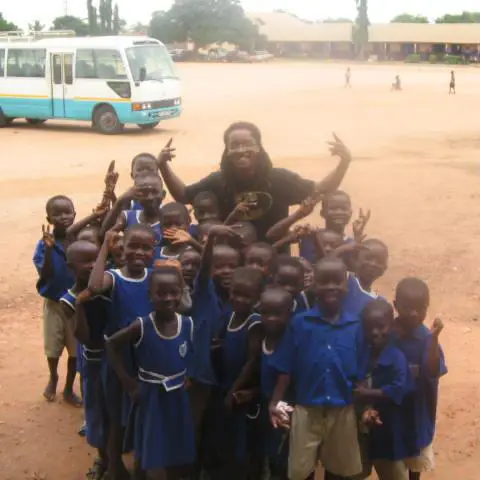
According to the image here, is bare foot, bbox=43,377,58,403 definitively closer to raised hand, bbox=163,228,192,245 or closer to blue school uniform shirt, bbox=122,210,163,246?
blue school uniform shirt, bbox=122,210,163,246

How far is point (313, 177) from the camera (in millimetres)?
12719

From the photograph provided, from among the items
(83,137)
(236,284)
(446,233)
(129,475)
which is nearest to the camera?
(236,284)

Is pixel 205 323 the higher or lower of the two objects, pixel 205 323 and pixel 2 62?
the lower

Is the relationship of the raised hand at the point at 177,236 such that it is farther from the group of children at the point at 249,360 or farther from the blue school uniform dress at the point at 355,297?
the blue school uniform dress at the point at 355,297

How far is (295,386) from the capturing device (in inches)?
125

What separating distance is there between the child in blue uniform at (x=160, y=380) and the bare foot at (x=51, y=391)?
5.74ft

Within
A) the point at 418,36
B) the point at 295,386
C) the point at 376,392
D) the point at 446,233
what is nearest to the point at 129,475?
the point at 295,386

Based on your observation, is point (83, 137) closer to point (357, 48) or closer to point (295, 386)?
point (295, 386)

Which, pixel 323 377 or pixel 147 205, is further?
pixel 147 205

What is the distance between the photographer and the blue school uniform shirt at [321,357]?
307 cm

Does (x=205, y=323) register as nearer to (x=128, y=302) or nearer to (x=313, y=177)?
(x=128, y=302)

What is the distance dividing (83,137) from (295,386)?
15932mm

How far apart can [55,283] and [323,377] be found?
2.05 metres

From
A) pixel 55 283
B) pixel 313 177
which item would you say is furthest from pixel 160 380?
pixel 313 177
